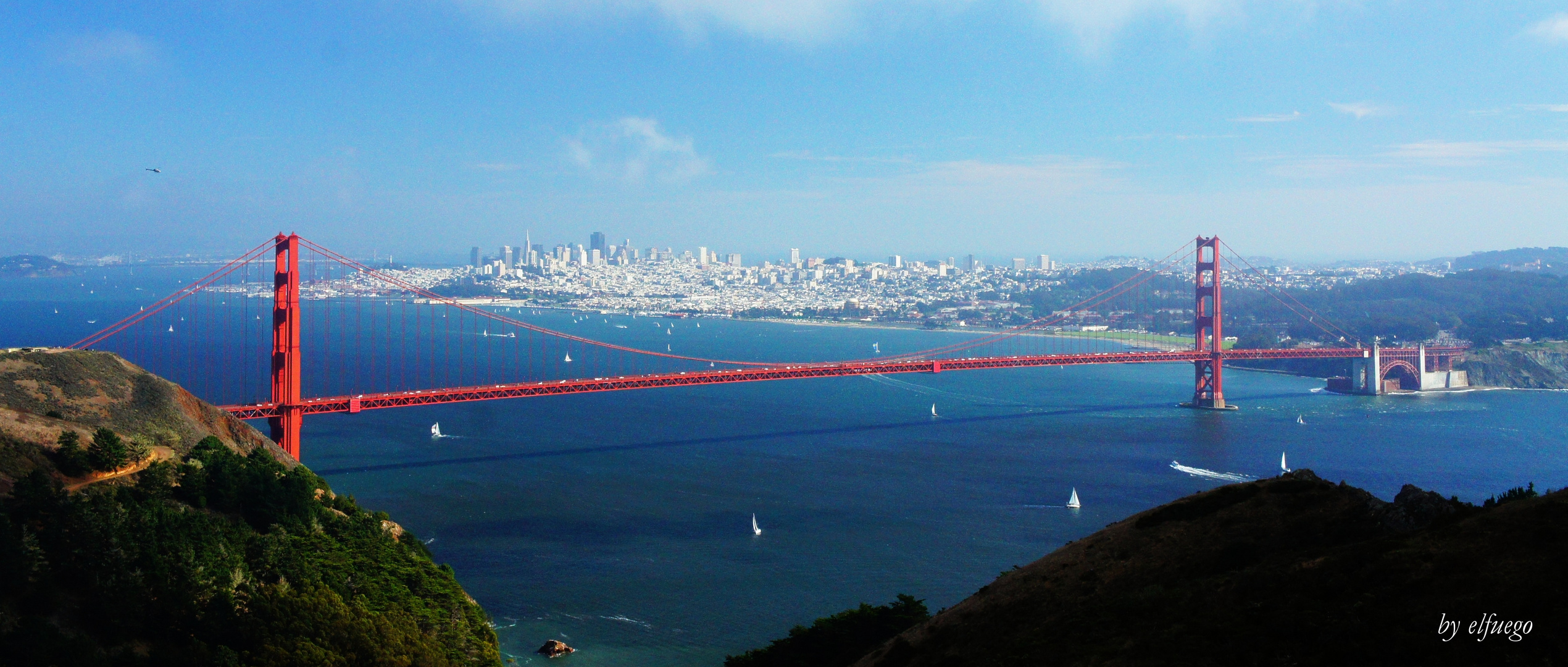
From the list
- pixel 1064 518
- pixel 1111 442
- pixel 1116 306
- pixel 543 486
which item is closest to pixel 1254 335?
pixel 1116 306

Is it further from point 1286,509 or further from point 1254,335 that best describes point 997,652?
point 1254,335

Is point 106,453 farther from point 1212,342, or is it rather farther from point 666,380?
point 1212,342

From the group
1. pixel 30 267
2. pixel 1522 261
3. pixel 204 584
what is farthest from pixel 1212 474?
pixel 30 267

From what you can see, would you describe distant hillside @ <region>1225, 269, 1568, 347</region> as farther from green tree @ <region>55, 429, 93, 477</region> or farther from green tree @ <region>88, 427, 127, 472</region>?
green tree @ <region>55, 429, 93, 477</region>

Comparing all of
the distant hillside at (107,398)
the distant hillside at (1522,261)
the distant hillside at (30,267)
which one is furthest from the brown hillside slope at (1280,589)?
the distant hillside at (30,267)

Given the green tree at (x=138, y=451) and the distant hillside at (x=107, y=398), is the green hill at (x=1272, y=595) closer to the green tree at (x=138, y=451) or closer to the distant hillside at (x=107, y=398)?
the green tree at (x=138, y=451)
